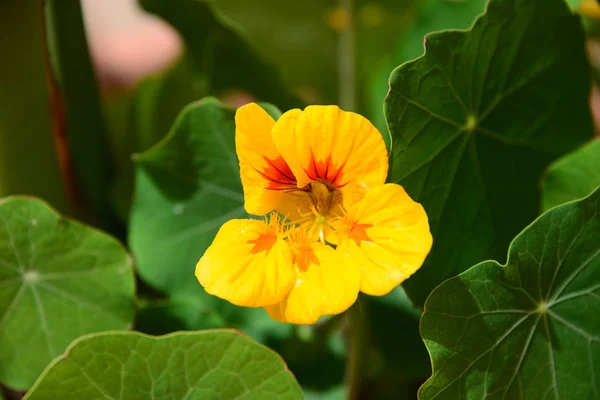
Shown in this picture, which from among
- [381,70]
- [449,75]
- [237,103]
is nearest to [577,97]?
[449,75]

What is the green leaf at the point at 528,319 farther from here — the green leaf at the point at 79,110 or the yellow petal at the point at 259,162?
the green leaf at the point at 79,110

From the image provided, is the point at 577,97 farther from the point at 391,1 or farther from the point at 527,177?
the point at 391,1

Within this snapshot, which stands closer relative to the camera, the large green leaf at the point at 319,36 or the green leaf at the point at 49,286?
the green leaf at the point at 49,286

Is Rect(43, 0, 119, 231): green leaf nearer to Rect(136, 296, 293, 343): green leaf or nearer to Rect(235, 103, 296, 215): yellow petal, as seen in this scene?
Rect(136, 296, 293, 343): green leaf

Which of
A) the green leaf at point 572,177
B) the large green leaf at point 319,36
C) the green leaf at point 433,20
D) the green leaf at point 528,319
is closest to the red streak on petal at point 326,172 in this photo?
the green leaf at point 528,319

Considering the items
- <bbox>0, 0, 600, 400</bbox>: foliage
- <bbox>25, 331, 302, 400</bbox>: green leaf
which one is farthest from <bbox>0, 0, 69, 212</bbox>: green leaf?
<bbox>25, 331, 302, 400</bbox>: green leaf

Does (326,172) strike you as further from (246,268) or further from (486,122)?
(486,122)
